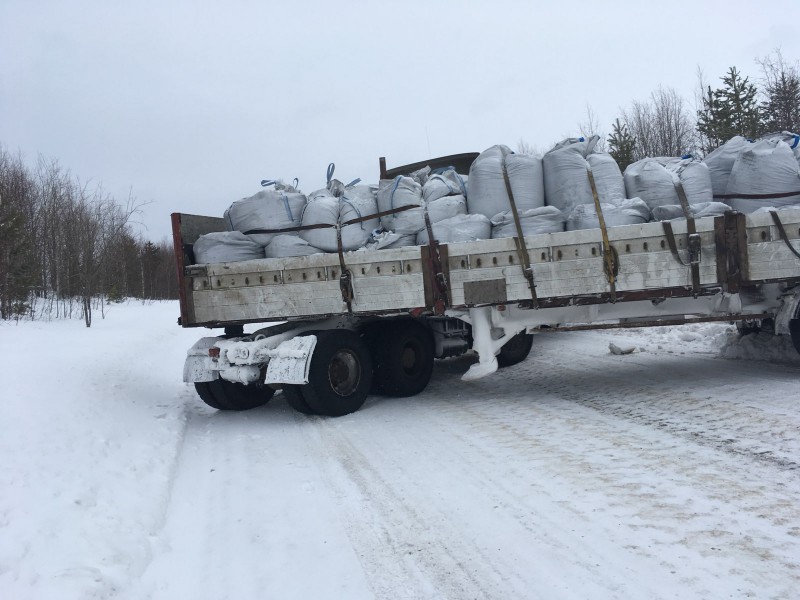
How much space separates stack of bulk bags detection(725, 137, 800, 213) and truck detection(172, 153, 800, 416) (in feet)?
0.97

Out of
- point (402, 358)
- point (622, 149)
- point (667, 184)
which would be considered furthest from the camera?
point (622, 149)

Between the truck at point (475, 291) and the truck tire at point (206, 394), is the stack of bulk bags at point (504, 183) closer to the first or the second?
the truck at point (475, 291)

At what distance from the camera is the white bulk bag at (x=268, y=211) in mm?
6625

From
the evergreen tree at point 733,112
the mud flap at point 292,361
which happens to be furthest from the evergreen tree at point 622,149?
the mud flap at point 292,361

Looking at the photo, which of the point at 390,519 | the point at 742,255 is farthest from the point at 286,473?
the point at 742,255

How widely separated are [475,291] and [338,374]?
1.72m

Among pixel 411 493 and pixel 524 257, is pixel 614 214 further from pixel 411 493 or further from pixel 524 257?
pixel 411 493

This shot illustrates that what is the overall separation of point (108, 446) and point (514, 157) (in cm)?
479

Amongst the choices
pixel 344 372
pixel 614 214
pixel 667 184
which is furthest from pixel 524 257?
pixel 344 372

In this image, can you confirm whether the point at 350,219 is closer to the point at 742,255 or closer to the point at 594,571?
the point at 742,255

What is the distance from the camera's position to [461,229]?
636cm

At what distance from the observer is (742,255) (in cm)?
602

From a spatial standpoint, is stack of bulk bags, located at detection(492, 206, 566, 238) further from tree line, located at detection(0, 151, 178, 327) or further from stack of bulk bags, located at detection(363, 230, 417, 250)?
tree line, located at detection(0, 151, 178, 327)

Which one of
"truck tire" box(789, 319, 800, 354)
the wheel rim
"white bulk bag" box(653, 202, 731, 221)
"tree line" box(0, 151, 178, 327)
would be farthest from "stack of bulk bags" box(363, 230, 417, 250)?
"tree line" box(0, 151, 178, 327)
